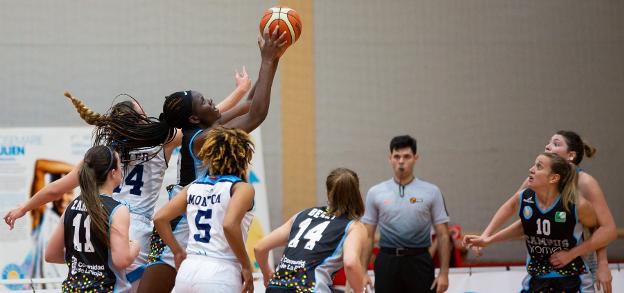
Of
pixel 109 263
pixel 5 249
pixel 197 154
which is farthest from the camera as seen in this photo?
pixel 5 249

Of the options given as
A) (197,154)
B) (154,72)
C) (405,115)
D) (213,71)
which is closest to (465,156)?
(405,115)

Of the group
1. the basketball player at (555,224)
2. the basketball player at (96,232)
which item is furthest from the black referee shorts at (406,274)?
the basketball player at (96,232)

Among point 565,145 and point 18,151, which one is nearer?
point 565,145

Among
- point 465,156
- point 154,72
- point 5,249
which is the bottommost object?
point 5,249

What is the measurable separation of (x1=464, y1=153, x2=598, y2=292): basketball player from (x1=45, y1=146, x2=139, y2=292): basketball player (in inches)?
100

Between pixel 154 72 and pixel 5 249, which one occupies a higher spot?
pixel 154 72

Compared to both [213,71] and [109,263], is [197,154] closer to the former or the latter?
[109,263]

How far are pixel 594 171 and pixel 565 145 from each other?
582cm

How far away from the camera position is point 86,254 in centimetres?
417

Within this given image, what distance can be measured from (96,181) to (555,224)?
2.82 metres

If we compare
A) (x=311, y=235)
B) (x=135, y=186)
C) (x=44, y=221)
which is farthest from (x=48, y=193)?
(x=44, y=221)

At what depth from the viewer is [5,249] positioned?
8.84m

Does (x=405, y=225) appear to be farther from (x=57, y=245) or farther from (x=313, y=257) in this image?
(x=57, y=245)

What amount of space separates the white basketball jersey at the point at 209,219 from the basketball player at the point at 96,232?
0.31 m
